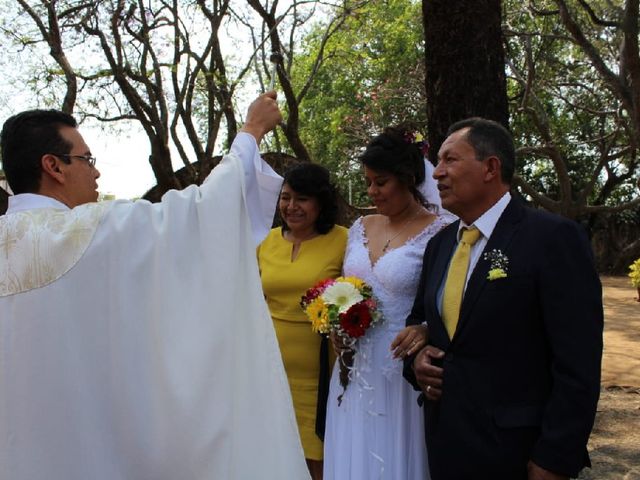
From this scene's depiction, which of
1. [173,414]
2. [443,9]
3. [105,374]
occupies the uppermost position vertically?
[443,9]

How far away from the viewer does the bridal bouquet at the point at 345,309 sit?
3324mm

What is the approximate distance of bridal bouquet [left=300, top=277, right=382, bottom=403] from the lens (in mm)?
3324

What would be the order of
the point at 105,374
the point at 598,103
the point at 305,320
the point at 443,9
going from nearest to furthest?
the point at 105,374, the point at 305,320, the point at 443,9, the point at 598,103

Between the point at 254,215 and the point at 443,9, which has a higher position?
the point at 443,9

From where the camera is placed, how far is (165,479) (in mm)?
2354

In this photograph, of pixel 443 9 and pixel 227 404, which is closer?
pixel 227 404

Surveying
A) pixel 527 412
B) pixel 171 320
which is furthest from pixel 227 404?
pixel 527 412

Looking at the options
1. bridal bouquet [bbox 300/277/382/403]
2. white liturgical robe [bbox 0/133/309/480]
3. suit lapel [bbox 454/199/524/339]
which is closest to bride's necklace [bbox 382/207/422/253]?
bridal bouquet [bbox 300/277/382/403]

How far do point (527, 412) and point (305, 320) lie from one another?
1.62 meters

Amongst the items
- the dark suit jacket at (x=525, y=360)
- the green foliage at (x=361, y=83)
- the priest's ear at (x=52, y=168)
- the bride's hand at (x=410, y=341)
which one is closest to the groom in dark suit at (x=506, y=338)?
the dark suit jacket at (x=525, y=360)

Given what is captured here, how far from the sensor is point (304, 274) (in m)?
3.94

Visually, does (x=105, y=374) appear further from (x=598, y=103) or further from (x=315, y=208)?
(x=598, y=103)

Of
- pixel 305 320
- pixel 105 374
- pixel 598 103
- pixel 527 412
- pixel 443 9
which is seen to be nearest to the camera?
pixel 105 374

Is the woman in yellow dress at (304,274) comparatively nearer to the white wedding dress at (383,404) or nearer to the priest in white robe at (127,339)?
the white wedding dress at (383,404)
